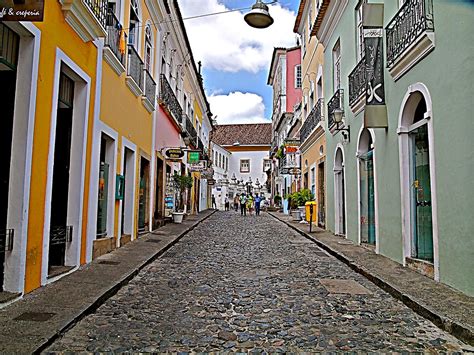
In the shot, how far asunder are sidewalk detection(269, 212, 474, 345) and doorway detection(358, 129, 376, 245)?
1.16 metres

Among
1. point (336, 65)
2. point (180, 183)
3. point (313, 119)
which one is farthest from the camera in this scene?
point (180, 183)

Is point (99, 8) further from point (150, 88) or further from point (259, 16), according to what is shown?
point (150, 88)

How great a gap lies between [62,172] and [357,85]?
6820mm

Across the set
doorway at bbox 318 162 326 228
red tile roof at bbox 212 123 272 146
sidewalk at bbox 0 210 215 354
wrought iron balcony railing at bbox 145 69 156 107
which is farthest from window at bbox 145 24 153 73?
red tile roof at bbox 212 123 272 146

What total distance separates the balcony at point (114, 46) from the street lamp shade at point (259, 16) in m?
2.68

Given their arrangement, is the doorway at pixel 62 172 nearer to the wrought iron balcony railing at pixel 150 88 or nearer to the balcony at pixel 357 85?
the wrought iron balcony railing at pixel 150 88

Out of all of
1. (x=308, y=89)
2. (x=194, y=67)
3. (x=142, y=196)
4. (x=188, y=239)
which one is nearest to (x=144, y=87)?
(x=142, y=196)

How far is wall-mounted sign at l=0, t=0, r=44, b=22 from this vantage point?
465cm

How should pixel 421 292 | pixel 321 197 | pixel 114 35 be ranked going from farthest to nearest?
pixel 321 197
pixel 114 35
pixel 421 292

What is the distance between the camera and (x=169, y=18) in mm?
14773

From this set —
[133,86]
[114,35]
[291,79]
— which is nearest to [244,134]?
[291,79]

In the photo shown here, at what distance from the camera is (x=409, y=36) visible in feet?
23.2

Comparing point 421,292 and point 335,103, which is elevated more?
point 335,103

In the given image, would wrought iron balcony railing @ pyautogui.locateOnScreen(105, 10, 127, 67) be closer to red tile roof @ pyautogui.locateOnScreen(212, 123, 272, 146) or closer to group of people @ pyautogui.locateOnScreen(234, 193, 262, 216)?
group of people @ pyautogui.locateOnScreen(234, 193, 262, 216)
